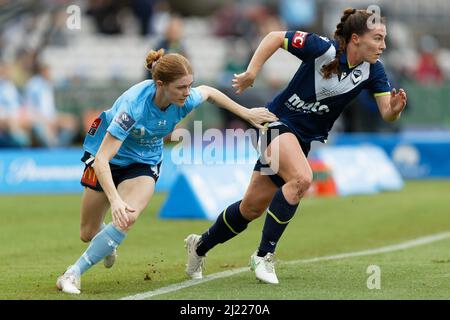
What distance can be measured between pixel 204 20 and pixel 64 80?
7.78 m

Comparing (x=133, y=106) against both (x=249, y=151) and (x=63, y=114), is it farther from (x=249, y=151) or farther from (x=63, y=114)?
(x=63, y=114)

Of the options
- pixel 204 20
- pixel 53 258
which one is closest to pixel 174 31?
pixel 53 258

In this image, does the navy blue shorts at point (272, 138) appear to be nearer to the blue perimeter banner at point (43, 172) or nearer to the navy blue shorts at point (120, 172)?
the navy blue shorts at point (120, 172)

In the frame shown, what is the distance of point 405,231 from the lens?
13.5 m

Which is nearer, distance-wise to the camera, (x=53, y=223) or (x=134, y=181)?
(x=134, y=181)

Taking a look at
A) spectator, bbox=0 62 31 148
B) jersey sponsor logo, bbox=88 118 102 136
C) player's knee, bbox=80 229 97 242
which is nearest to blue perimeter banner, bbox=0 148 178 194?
spectator, bbox=0 62 31 148

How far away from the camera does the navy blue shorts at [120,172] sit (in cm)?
864

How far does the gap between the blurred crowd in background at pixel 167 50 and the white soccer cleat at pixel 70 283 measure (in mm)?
9997

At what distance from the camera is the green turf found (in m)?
8.05

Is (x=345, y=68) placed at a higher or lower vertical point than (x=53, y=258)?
higher

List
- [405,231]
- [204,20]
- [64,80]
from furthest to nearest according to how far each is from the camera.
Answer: [204,20], [64,80], [405,231]

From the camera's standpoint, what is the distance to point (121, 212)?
768 cm

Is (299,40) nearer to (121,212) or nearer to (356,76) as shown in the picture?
(356,76)

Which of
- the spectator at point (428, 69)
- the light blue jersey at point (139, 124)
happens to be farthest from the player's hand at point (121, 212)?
the spectator at point (428, 69)
